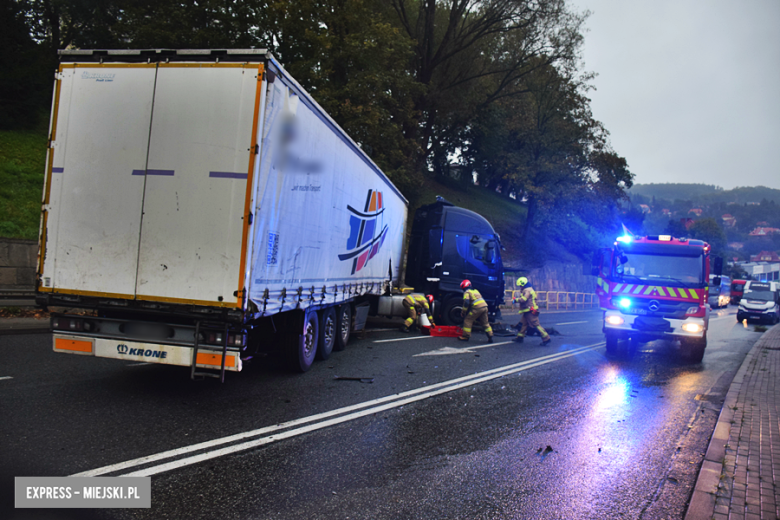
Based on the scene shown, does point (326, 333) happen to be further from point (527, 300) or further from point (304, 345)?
point (527, 300)

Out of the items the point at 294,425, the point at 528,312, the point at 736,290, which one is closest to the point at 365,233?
the point at 528,312

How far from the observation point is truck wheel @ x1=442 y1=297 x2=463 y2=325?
12.8m

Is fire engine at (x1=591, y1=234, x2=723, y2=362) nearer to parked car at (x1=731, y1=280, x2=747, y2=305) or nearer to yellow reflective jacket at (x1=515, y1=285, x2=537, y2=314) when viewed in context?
yellow reflective jacket at (x1=515, y1=285, x2=537, y2=314)

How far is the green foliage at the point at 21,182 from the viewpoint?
47.9 ft

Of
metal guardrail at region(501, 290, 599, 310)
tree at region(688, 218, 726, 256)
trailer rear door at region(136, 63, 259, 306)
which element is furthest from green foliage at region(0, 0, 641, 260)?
tree at region(688, 218, 726, 256)

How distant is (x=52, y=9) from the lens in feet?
83.8

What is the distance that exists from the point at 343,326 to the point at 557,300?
23103 millimetres

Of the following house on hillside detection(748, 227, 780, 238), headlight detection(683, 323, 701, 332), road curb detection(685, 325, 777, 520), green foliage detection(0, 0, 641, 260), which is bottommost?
road curb detection(685, 325, 777, 520)

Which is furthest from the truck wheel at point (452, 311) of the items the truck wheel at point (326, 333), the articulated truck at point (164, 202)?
the articulated truck at point (164, 202)

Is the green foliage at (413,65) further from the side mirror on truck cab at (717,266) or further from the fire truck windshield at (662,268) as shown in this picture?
the side mirror on truck cab at (717,266)

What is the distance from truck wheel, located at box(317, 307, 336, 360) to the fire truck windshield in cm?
630

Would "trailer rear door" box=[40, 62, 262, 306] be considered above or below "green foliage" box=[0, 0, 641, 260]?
below

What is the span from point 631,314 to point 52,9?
104ft

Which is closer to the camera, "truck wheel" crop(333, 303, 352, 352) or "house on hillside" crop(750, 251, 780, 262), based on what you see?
"truck wheel" crop(333, 303, 352, 352)
